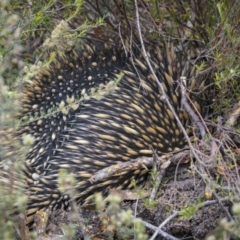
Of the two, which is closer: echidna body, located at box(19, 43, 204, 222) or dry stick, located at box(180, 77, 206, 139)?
dry stick, located at box(180, 77, 206, 139)

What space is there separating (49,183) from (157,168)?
0.54 m

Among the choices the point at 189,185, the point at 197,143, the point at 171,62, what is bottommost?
the point at 189,185

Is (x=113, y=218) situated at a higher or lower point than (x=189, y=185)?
higher

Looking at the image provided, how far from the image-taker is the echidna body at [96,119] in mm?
2938

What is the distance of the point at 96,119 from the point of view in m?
3.04

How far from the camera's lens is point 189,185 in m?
2.75

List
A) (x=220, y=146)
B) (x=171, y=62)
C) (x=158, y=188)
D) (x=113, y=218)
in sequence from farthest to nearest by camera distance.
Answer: (x=171, y=62) → (x=158, y=188) → (x=220, y=146) → (x=113, y=218)

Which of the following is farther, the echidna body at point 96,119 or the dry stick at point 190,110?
the echidna body at point 96,119

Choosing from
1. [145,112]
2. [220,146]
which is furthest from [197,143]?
Result: [145,112]

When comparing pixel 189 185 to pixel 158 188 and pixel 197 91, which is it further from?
pixel 197 91

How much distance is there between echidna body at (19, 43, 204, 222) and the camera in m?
2.94

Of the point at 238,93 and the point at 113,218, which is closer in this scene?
the point at 113,218

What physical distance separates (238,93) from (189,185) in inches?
24.1

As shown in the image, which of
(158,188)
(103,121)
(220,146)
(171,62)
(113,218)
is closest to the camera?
(113,218)
